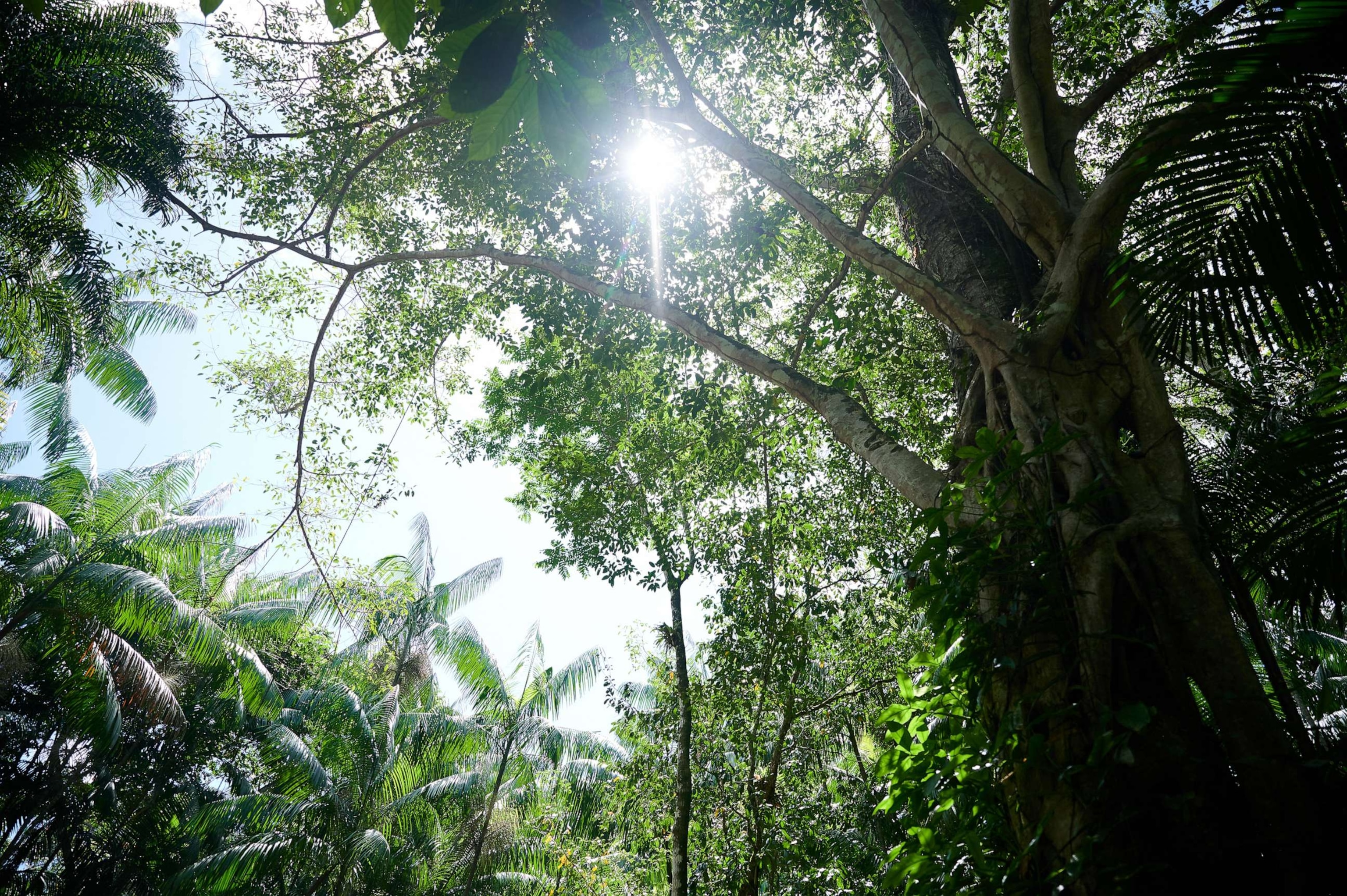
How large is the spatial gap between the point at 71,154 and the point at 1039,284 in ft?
30.1

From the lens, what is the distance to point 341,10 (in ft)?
3.57

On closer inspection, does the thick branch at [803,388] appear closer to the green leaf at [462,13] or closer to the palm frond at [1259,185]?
the palm frond at [1259,185]

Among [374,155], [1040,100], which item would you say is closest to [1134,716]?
[1040,100]

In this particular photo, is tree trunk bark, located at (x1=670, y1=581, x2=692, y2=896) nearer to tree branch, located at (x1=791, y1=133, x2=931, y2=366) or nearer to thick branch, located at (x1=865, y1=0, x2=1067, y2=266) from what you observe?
tree branch, located at (x1=791, y1=133, x2=931, y2=366)

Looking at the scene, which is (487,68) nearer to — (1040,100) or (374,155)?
(1040,100)

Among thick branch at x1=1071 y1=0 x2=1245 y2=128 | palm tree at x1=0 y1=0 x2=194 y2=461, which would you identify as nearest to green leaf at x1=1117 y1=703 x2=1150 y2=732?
thick branch at x1=1071 y1=0 x2=1245 y2=128

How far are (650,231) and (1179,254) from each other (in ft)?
10.3

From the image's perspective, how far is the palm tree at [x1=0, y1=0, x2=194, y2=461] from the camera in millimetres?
6652

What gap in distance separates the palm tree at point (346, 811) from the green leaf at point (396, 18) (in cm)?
1247

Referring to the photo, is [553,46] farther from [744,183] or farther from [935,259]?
[744,183]

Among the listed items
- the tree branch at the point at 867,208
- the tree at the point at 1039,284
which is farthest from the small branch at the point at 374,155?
the tree branch at the point at 867,208

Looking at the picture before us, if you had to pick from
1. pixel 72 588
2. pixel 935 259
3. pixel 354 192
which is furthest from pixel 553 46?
pixel 72 588

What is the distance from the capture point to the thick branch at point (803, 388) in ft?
8.50

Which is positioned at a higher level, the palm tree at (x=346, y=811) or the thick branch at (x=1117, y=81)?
the thick branch at (x=1117, y=81)
